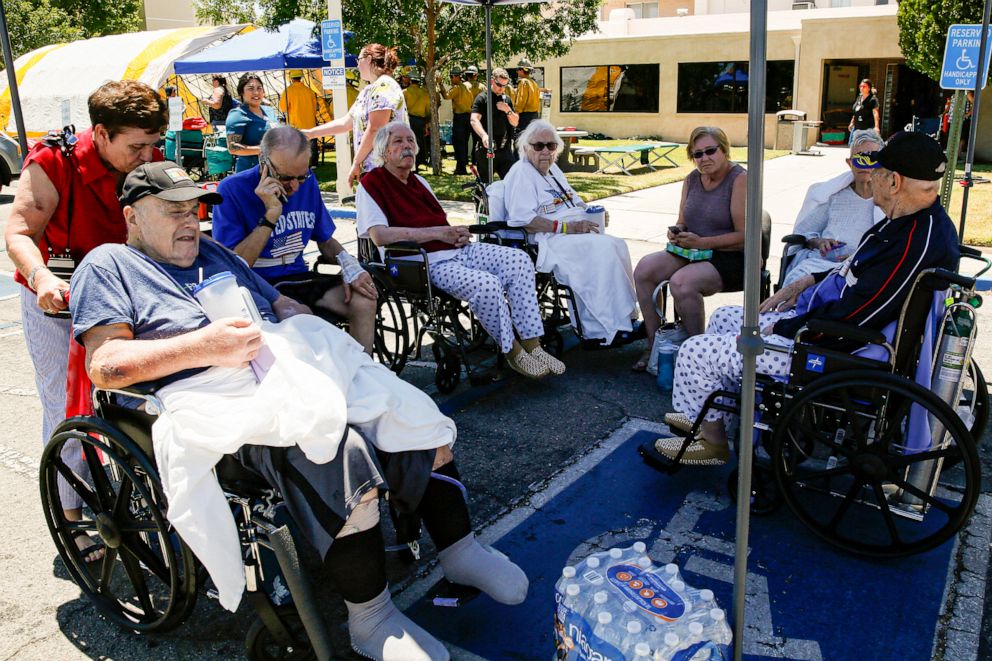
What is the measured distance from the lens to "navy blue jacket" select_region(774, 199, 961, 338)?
9.47 ft

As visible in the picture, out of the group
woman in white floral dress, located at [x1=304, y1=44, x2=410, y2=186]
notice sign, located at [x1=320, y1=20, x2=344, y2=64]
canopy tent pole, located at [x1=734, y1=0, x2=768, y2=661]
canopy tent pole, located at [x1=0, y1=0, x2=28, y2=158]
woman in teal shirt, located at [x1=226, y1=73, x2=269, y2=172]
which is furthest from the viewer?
notice sign, located at [x1=320, y1=20, x2=344, y2=64]

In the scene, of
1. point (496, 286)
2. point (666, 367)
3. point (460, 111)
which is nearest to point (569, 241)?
point (496, 286)

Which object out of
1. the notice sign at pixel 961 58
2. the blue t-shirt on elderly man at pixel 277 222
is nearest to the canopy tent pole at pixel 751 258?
the blue t-shirt on elderly man at pixel 277 222

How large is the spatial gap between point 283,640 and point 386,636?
32cm

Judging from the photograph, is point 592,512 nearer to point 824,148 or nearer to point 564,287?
point 564,287

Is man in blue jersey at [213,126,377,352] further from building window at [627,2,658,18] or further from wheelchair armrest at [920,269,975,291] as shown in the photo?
building window at [627,2,658,18]

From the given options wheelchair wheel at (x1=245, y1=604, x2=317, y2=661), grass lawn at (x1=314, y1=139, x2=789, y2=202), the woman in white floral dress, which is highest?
the woman in white floral dress

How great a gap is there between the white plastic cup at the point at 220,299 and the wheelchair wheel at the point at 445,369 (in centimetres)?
212

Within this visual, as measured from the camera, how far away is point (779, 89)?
808 inches

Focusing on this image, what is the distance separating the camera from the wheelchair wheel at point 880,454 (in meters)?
2.78

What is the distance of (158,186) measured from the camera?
2.59 meters

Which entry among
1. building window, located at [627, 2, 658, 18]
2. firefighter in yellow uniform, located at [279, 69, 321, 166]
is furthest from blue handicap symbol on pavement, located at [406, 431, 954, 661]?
building window, located at [627, 2, 658, 18]

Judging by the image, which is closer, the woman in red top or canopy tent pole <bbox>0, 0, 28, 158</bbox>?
the woman in red top

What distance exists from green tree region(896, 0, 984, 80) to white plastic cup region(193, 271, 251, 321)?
45.7 feet
